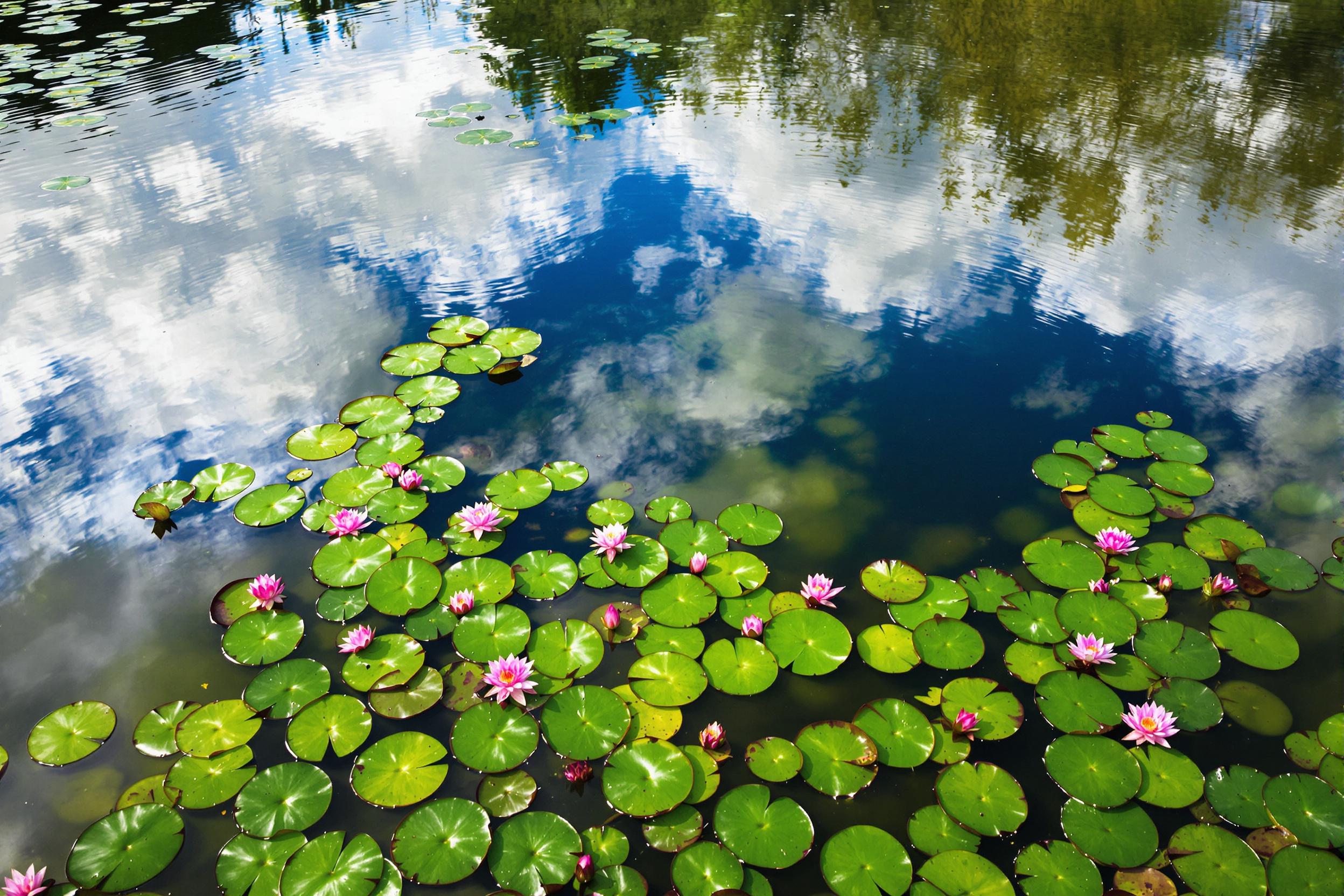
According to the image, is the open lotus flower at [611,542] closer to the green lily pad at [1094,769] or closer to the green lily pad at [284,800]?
the green lily pad at [284,800]

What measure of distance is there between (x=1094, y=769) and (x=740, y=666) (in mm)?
1073

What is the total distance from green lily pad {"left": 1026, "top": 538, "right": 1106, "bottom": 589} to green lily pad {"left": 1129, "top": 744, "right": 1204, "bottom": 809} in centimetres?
63

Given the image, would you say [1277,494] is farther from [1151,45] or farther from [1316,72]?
[1151,45]

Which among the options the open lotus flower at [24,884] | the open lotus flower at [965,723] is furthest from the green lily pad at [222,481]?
the open lotus flower at [965,723]

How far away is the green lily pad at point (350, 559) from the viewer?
2580mm

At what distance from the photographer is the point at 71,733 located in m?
2.13

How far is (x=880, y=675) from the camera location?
2.29m

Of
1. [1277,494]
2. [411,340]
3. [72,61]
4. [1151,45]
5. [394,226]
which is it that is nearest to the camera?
[1277,494]

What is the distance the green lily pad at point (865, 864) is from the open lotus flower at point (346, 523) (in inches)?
81.3

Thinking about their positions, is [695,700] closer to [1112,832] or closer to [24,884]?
[1112,832]

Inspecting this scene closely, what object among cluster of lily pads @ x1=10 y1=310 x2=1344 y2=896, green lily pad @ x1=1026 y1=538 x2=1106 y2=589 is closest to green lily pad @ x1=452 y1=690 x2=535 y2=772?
cluster of lily pads @ x1=10 y1=310 x2=1344 y2=896

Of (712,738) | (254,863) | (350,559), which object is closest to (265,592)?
(350,559)

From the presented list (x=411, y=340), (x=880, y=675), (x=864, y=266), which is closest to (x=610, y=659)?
(x=880, y=675)

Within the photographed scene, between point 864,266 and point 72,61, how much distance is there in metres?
10.7
